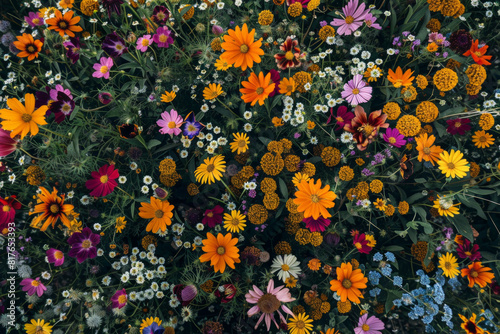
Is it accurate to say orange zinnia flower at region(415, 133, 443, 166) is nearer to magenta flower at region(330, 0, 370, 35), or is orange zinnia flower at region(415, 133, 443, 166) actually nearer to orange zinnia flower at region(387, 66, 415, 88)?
orange zinnia flower at region(387, 66, 415, 88)

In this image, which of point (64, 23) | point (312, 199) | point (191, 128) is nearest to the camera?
point (312, 199)

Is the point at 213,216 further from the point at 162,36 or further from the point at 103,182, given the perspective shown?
the point at 162,36

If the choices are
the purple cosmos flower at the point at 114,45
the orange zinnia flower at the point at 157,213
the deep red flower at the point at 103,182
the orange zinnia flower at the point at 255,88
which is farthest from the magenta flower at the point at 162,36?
the orange zinnia flower at the point at 157,213

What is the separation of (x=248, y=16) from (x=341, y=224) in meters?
1.61

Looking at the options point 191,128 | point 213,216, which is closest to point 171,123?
point 191,128

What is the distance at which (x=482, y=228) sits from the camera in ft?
7.34

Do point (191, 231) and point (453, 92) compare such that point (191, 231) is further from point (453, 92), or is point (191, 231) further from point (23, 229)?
point (453, 92)

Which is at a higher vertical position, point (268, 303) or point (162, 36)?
point (162, 36)

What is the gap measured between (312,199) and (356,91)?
754 mm

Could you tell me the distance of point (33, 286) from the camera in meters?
1.95

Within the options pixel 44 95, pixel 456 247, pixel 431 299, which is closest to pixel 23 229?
pixel 44 95

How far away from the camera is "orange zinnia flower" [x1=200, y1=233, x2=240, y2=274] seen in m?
1.77

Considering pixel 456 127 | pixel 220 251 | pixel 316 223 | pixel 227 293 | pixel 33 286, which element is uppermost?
pixel 456 127

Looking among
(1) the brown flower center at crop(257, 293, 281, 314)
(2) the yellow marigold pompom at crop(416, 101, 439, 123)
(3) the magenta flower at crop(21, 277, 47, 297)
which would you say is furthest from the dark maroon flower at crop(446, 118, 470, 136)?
(3) the magenta flower at crop(21, 277, 47, 297)
